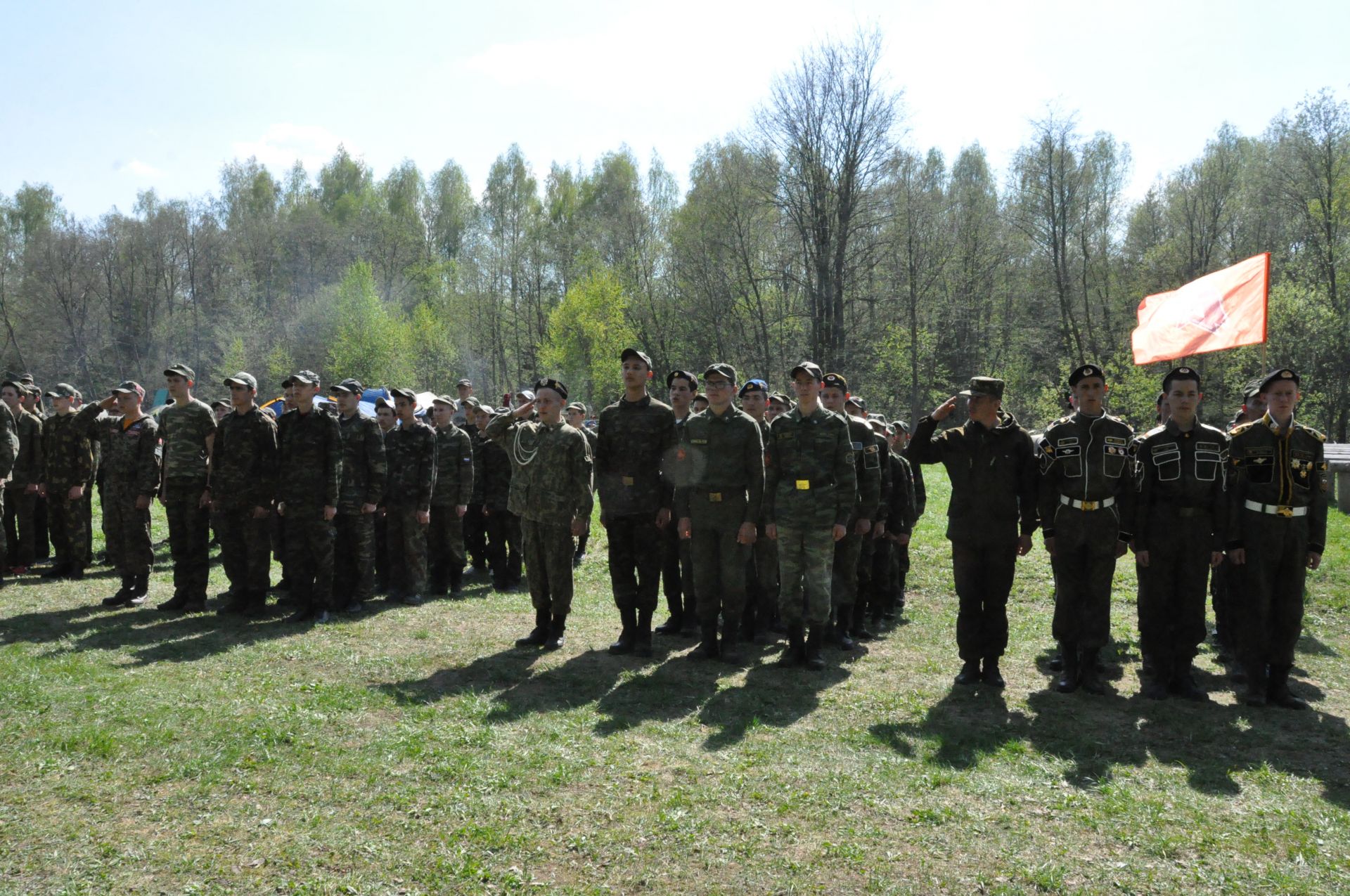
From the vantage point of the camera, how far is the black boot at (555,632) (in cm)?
760

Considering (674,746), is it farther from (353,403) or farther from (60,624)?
(60,624)

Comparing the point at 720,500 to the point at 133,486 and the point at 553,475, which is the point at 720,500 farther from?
the point at 133,486

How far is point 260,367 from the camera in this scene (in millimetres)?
50625

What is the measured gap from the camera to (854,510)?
7.50 m

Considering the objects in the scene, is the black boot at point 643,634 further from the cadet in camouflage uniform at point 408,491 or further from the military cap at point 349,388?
the military cap at point 349,388

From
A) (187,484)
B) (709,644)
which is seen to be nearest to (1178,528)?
(709,644)

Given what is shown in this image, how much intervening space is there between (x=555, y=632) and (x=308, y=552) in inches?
109

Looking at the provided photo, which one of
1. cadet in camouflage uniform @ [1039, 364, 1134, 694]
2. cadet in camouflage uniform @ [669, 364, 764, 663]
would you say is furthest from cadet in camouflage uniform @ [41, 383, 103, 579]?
cadet in camouflage uniform @ [1039, 364, 1134, 694]

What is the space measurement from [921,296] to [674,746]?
31640 millimetres

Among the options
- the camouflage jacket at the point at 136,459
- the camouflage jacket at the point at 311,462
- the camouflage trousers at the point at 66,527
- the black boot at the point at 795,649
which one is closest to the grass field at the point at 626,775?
the black boot at the point at 795,649

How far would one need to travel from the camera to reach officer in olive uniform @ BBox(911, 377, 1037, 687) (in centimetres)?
647

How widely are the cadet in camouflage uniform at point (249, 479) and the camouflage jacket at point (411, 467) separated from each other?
1302 millimetres

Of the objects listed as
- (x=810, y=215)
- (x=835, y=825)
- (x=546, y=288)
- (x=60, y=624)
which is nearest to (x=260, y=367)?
(x=546, y=288)

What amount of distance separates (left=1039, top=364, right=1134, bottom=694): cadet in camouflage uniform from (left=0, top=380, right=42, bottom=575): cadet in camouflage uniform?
11421 mm
